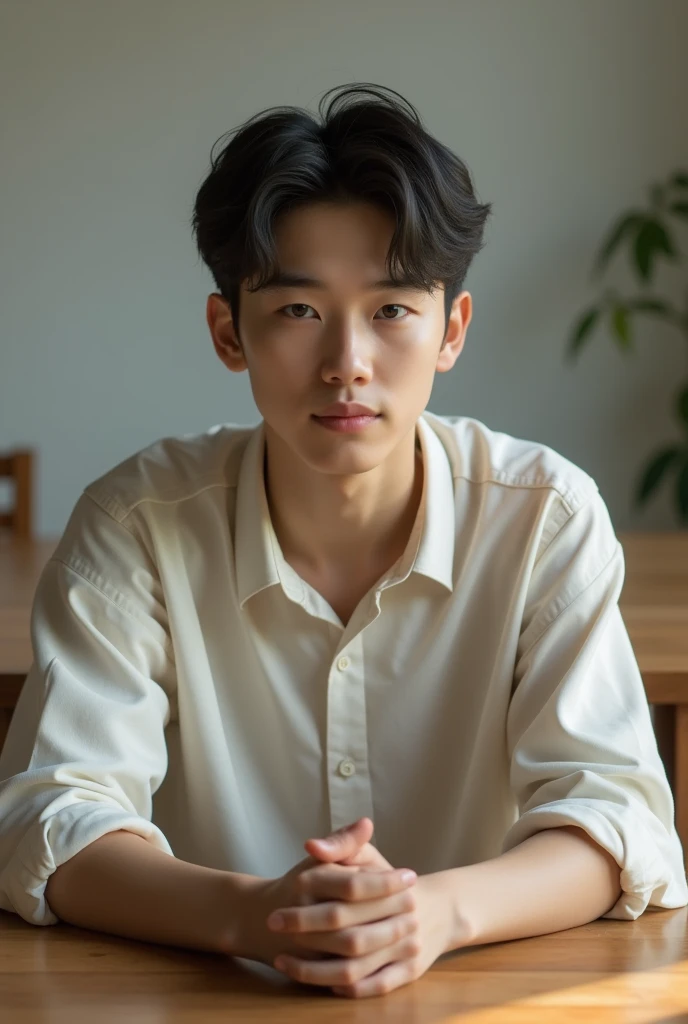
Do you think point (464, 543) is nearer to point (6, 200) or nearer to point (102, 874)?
point (102, 874)

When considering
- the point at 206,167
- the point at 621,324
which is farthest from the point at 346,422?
the point at 206,167

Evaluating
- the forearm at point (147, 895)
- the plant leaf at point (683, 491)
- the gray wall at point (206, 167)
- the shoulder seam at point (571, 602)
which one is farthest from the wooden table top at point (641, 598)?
the gray wall at point (206, 167)

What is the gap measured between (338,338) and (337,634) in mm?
325

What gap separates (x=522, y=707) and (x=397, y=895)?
13.7 inches

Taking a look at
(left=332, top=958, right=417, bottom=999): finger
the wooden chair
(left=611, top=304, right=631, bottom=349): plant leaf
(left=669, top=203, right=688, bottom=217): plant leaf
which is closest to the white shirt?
(left=332, top=958, right=417, bottom=999): finger

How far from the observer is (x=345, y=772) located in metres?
1.29

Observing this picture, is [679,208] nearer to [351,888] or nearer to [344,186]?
[344,186]

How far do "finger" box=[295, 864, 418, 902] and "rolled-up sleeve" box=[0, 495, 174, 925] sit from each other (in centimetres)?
21

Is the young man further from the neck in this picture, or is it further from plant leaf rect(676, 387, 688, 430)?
plant leaf rect(676, 387, 688, 430)

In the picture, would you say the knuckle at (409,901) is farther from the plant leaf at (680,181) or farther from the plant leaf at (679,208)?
the plant leaf at (680,181)

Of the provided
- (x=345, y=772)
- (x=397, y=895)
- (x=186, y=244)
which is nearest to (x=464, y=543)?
(x=345, y=772)

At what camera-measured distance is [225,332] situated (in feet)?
4.36

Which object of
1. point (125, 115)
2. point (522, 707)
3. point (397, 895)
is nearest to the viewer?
point (397, 895)

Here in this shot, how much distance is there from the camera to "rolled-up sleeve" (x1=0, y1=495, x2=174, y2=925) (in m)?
1.03
